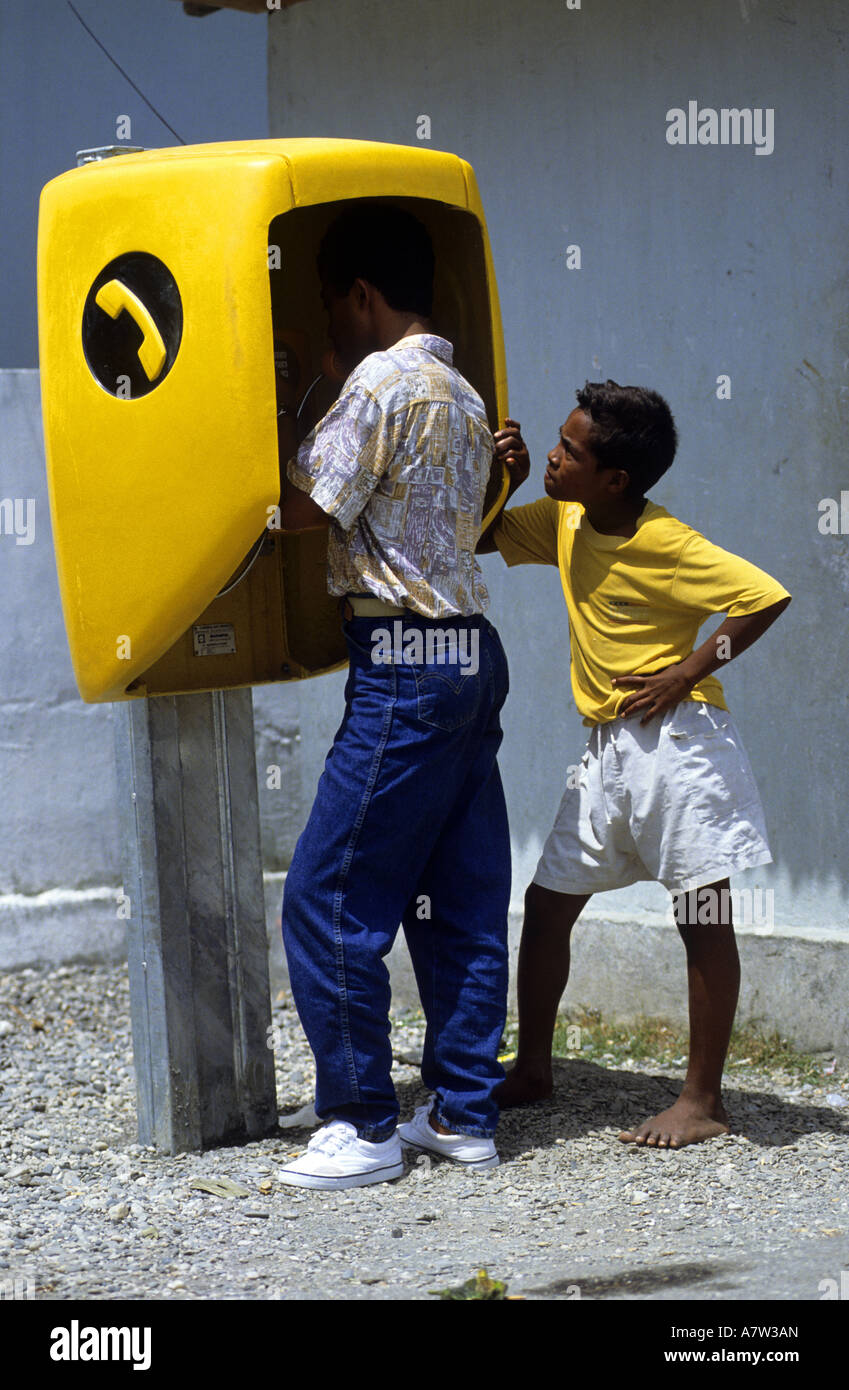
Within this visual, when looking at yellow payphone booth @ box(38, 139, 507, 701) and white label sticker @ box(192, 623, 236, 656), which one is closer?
yellow payphone booth @ box(38, 139, 507, 701)

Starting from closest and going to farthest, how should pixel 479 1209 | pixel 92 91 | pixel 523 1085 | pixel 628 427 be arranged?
1. pixel 479 1209
2. pixel 628 427
3. pixel 523 1085
4. pixel 92 91

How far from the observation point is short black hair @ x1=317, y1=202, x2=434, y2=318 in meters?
3.50

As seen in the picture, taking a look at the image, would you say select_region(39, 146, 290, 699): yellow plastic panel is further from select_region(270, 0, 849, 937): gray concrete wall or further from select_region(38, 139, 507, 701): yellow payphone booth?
select_region(270, 0, 849, 937): gray concrete wall

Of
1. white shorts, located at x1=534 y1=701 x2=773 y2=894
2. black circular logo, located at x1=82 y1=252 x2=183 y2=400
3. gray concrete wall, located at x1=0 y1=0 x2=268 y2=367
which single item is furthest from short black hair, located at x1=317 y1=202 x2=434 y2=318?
gray concrete wall, located at x1=0 y1=0 x2=268 y2=367

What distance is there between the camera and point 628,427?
3641mm

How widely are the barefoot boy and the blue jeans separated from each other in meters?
0.25

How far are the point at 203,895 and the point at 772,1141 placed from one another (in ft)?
4.50

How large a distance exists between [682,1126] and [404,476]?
154 centimetres

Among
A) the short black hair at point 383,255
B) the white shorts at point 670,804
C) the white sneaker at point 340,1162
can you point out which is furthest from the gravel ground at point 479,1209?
the short black hair at point 383,255

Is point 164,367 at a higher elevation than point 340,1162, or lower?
higher

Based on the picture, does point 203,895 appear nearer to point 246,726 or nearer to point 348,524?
point 246,726

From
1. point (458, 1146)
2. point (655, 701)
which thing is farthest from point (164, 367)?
point (458, 1146)

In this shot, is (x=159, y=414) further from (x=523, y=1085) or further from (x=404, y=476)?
(x=523, y=1085)
